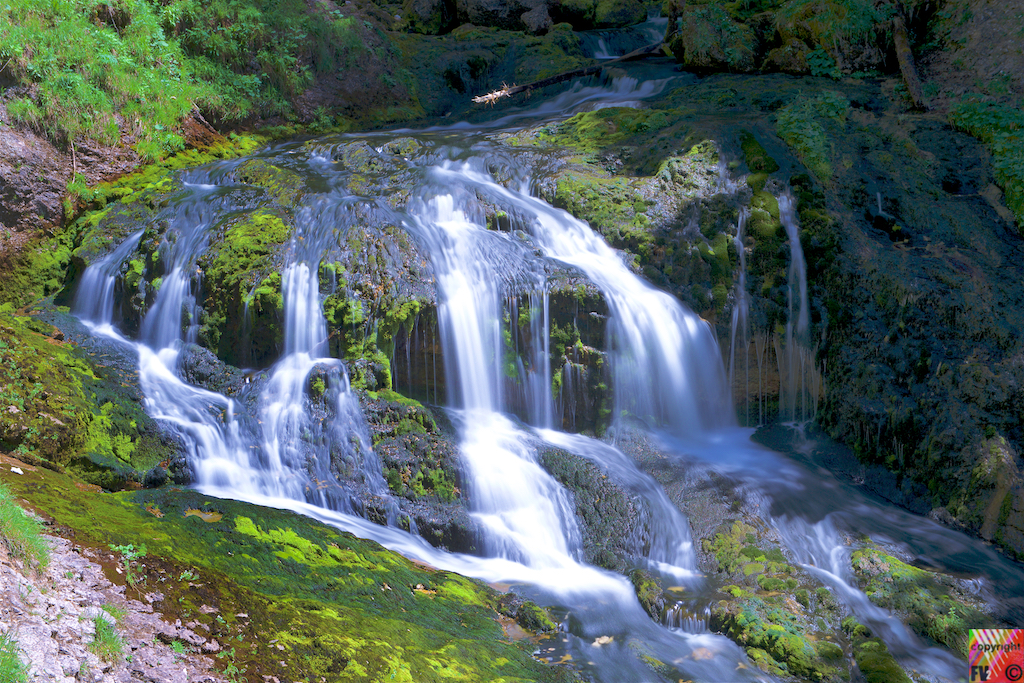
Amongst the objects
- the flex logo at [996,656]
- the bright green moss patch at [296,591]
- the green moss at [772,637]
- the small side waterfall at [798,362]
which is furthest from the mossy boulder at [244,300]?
the flex logo at [996,656]

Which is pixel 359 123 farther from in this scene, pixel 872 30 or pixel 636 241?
pixel 872 30

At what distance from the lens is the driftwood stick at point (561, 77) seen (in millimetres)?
10727

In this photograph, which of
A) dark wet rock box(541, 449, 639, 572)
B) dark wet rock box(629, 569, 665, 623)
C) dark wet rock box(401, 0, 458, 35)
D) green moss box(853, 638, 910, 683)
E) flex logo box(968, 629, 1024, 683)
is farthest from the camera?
dark wet rock box(401, 0, 458, 35)

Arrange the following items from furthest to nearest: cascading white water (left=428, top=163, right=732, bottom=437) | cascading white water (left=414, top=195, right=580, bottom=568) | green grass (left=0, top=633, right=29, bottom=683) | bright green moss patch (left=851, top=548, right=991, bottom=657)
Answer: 1. cascading white water (left=428, top=163, right=732, bottom=437)
2. cascading white water (left=414, top=195, right=580, bottom=568)
3. bright green moss patch (left=851, top=548, right=991, bottom=657)
4. green grass (left=0, top=633, right=29, bottom=683)

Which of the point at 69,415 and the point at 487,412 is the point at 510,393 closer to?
the point at 487,412

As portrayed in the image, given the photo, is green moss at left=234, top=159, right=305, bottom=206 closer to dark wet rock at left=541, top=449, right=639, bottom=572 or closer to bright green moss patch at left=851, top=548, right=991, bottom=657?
dark wet rock at left=541, top=449, right=639, bottom=572

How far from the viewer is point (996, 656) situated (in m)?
4.37

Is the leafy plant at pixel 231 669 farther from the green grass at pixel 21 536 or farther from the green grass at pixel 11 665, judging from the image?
the green grass at pixel 21 536

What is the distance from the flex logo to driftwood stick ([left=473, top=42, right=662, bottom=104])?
903cm

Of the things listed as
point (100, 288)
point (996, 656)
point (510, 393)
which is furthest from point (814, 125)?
point (100, 288)

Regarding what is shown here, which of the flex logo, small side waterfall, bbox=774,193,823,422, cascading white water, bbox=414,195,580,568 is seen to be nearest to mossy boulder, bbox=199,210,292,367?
cascading white water, bbox=414,195,580,568

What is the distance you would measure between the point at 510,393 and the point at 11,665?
4.50 m

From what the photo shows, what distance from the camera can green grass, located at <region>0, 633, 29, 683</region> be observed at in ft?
7.51

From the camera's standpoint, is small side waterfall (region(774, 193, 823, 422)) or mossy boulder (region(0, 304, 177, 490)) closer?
mossy boulder (region(0, 304, 177, 490))
